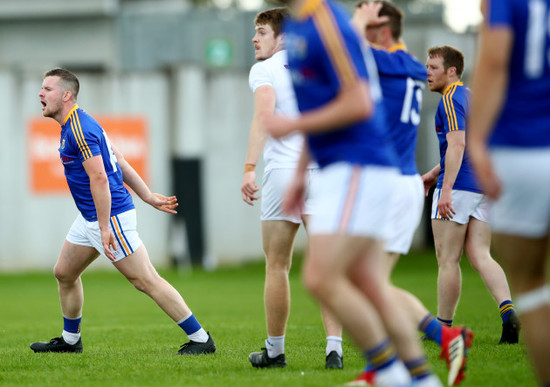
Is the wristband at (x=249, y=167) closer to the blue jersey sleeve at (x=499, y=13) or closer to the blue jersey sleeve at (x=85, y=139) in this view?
the blue jersey sleeve at (x=85, y=139)

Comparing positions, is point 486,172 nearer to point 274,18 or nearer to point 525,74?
point 525,74

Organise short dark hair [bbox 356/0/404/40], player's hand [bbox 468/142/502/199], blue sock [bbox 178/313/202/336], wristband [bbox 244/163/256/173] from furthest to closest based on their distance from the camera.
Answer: blue sock [bbox 178/313/202/336] < wristband [bbox 244/163/256/173] < short dark hair [bbox 356/0/404/40] < player's hand [bbox 468/142/502/199]

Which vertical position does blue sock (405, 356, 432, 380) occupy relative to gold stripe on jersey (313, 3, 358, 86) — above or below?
below

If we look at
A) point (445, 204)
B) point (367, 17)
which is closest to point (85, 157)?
point (367, 17)

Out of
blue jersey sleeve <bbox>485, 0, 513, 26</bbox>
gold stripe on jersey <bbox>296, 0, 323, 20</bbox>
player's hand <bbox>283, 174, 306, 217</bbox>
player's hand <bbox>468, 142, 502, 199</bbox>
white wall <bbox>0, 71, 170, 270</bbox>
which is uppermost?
gold stripe on jersey <bbox>296, 0, 323, 20</bbox>

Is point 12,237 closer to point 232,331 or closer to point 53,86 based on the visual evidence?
point 232,331

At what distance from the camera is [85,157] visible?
22.5 feet

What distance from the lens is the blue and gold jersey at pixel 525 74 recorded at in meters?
3.81

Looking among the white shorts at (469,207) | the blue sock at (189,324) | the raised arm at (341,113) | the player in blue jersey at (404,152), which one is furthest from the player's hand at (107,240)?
the raised arm at (341,113)

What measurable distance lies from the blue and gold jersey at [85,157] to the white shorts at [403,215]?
8.95ft

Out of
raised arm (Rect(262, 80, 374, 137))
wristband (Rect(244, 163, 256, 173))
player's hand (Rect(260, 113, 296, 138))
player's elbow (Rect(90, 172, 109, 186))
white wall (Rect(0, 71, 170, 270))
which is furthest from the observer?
white wall (Rect(0, 71, 170, 270))

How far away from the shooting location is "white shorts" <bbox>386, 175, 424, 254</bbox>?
5.20m

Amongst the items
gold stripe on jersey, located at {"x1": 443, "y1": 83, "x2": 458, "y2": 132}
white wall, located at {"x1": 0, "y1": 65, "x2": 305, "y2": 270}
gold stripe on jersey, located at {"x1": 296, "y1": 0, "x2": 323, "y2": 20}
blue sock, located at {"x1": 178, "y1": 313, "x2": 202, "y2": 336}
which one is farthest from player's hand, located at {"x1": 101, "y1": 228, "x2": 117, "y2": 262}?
white wall, located at {"x1": 0, "y1": 65, "x2": 305, "y2": 270}

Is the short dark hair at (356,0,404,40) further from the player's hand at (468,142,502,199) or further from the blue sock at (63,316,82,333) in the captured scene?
the blue sock at (63,316,82,333)
